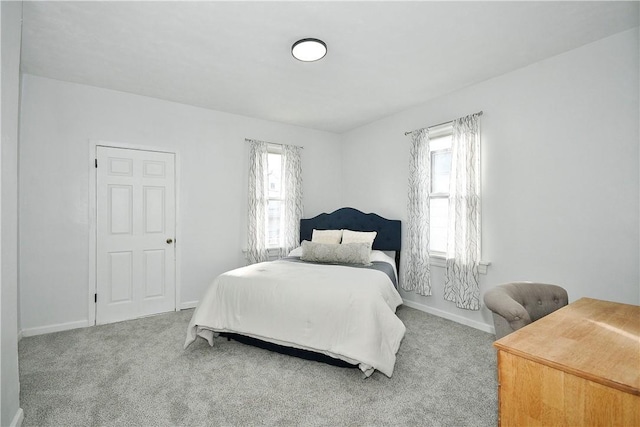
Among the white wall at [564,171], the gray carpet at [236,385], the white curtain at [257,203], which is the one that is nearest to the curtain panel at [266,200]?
the white curtain at [257,203]

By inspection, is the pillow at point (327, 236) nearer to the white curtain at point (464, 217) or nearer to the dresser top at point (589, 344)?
the white curtain at point (464, 217)

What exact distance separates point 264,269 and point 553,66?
10.9 feet

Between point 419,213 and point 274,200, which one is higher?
point 274,200

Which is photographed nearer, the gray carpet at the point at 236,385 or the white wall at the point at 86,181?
the gray carpet at the point at 236,385

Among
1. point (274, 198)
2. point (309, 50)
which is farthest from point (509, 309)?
point (274, 198)

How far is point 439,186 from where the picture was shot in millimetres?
3766

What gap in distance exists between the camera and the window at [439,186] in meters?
3.68

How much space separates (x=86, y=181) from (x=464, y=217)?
428 centimetres

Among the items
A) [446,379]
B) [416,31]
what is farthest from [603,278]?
[416,31]

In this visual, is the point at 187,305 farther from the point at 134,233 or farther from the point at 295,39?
the point at 295,39

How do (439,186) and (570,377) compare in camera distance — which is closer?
(570,377)

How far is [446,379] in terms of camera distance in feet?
7.38

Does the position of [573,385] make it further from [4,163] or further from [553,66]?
[553,66]

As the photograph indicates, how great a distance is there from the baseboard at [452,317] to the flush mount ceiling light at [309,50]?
3167 millimetres
